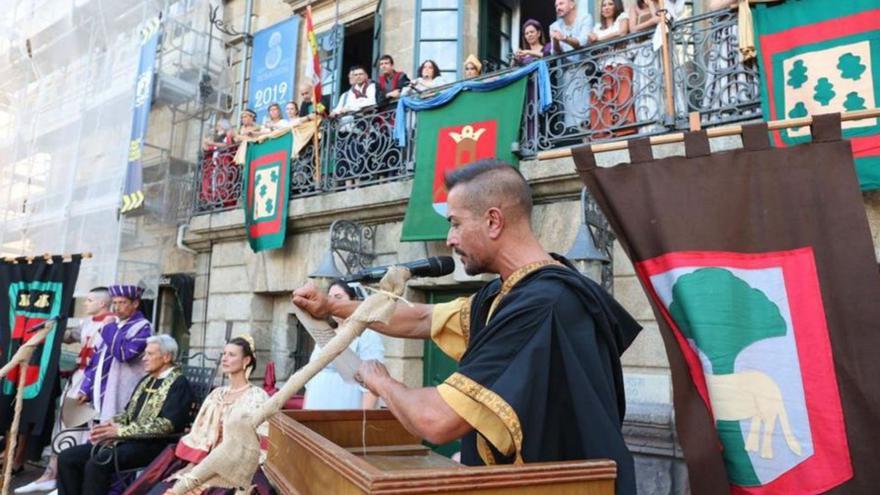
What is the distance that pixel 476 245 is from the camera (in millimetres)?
2027

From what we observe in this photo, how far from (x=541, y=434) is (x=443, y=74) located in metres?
7.78

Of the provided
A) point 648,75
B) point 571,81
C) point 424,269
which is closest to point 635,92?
point 648,75

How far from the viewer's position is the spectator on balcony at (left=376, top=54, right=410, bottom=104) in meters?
7.72

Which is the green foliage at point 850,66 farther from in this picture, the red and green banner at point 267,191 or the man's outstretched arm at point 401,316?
the red and green banner at point 267,191

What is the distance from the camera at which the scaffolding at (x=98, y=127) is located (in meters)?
10.0

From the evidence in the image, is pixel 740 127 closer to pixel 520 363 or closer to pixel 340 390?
pixel 520 363

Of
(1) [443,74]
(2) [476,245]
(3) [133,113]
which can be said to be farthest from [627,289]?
(3) [133,113]

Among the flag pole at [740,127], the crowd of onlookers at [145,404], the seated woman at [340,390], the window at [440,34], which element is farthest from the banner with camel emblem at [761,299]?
the window at [440,34]

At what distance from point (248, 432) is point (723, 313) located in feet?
7.51

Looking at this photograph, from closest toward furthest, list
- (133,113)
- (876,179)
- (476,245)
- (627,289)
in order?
(476,245)
(876,179)
(627,289)
(133,113)

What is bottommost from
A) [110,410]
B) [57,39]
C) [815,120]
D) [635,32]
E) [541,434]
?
[110,410]

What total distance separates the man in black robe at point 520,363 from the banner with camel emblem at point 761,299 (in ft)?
3.45

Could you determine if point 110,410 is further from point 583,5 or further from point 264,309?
point 583,5

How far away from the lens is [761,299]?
9.34ft
